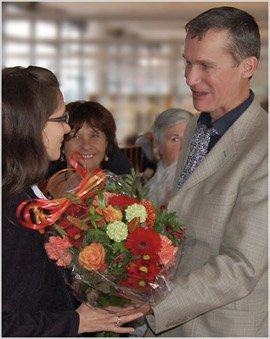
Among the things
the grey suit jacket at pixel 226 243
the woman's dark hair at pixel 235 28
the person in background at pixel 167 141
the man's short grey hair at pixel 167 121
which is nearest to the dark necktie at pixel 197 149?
the grey suit jacket at pixel 226 243

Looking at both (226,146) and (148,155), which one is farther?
(148,155)

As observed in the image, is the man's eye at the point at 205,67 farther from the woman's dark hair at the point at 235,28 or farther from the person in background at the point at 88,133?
the person in background at the point at 88,133

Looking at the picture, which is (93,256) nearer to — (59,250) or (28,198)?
(59,250)

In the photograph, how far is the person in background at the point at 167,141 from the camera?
418 cm

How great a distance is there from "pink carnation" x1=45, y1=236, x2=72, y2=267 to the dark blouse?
30 millimetres

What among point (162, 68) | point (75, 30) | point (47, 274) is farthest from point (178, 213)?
point (162, 68)

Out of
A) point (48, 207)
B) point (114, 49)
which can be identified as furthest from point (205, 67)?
point (114, 49)

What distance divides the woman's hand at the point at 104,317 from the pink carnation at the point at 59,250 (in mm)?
160

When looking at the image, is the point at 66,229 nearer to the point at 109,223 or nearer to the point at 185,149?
the point at 109,223

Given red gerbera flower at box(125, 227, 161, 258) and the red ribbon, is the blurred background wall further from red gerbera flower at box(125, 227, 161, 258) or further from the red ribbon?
red gerbera flower at box(125, 227, 161, 258)

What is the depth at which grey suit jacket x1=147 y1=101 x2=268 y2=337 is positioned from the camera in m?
1.98

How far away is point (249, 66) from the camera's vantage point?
216 cm

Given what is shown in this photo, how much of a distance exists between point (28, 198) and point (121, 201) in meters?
0.29

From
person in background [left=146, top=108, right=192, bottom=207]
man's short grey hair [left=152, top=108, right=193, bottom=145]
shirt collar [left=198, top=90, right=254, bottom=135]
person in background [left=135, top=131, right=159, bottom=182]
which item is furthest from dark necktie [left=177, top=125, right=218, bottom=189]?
person in background [left=135, top=131, right=159, bottom=182]
